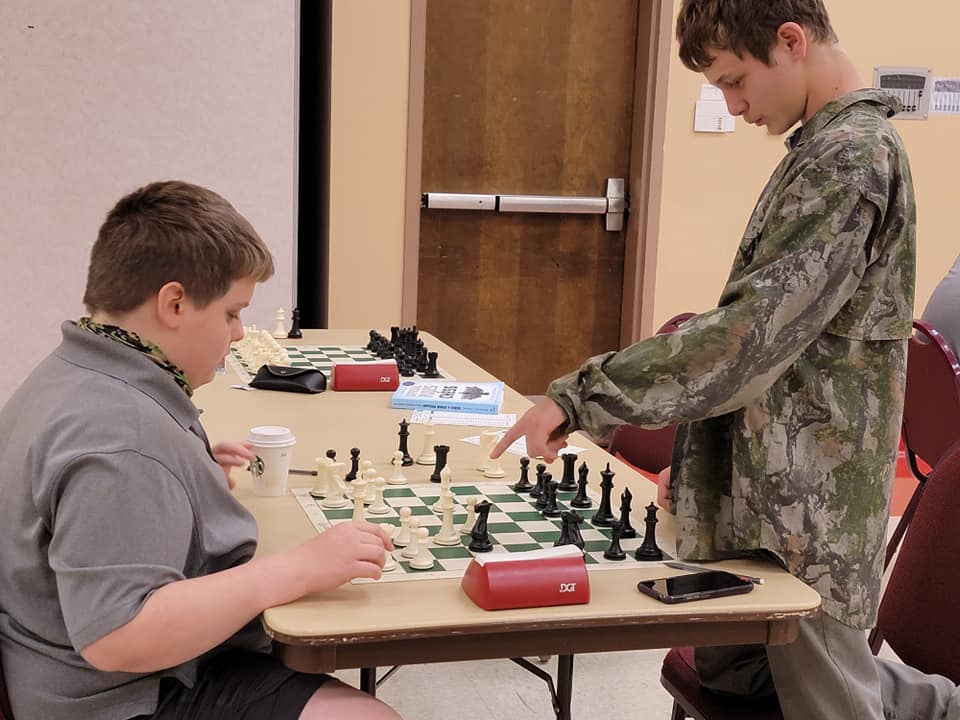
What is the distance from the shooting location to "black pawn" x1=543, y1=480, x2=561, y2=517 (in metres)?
1.74

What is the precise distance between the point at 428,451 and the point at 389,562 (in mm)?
561

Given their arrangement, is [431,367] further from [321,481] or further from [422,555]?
[422,555]

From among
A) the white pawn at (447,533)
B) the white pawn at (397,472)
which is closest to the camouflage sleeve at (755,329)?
the white pawn at (447,533)

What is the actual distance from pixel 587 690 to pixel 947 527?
147 cm

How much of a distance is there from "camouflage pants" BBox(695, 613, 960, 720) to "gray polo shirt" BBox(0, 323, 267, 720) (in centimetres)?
79

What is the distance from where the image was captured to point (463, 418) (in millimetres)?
2342

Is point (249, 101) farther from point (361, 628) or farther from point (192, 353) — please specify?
point (361, 628)

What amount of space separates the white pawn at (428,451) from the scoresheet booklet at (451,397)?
0.32 m

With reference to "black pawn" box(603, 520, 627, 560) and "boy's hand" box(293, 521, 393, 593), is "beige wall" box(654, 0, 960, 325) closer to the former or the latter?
"black pawn" box(603, 520, 627, 560)

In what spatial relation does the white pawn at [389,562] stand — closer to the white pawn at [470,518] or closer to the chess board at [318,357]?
the white pawn at [470,518]

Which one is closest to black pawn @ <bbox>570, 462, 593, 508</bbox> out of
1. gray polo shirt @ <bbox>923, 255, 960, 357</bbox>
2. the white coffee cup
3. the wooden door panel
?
the white coffee cup

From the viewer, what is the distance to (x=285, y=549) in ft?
4.96

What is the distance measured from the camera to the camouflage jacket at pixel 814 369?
1.46 meters

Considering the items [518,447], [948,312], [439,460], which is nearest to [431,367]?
[518,447]
